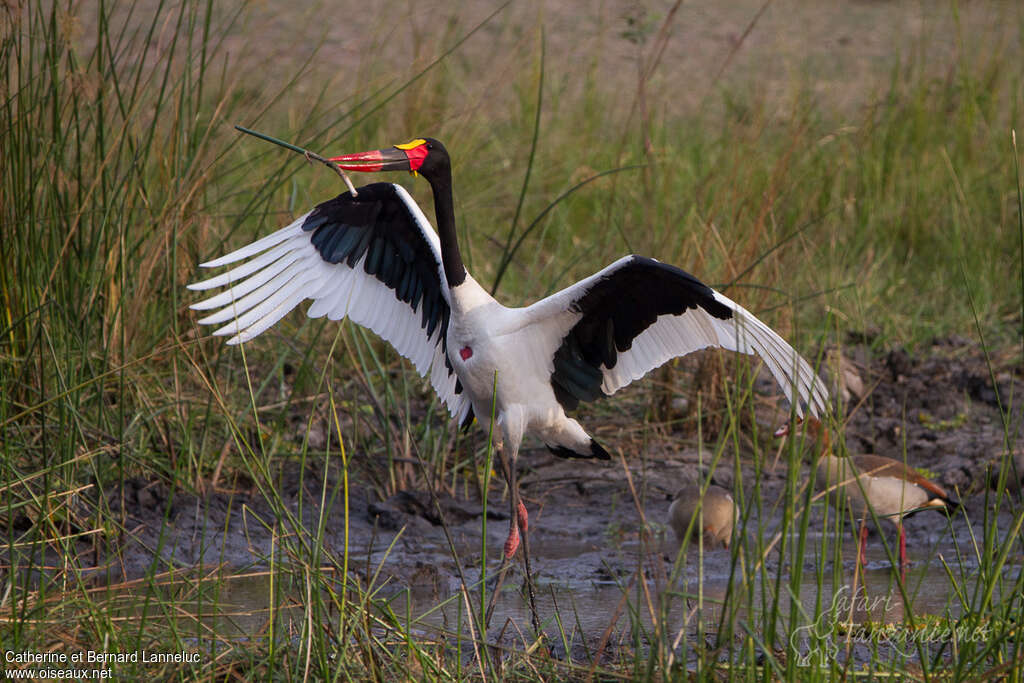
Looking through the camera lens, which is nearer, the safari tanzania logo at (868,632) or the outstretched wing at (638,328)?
the safari tanzania logo at (868,632)

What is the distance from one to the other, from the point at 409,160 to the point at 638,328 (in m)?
Result: 0.95

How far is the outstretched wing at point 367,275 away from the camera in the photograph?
4.36 m

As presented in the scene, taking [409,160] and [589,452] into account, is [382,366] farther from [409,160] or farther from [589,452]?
[409,160]

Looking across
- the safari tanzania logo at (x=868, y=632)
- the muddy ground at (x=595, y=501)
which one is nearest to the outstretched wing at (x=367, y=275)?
the muddy ground at (x=595, y=501)

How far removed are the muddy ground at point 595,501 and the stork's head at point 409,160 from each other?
3.62ft

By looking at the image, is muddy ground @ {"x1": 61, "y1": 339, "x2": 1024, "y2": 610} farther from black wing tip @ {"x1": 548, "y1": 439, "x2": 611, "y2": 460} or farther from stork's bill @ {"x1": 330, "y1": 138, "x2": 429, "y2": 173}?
stork's bill @ {"x1": 330, "y1": 138, "x2": 429, "y2": 173}

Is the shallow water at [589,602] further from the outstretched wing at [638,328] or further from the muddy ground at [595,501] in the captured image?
the outstretched wing at [638,328]

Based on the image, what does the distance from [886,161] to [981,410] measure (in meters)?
2.51

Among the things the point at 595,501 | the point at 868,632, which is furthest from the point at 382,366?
the point at 868,632

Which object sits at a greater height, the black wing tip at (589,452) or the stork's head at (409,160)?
the stork's head at (409,160)

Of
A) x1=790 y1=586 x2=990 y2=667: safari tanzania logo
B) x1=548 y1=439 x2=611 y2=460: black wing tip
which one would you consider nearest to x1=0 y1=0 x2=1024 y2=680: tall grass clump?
x1=790 y1=586 x2=990 y2=667: safari tanzania logo

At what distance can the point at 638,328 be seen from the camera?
4176mm

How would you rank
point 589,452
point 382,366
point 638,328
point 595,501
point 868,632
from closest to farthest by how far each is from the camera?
point 868,632 < point 638,328 < point 589,452 < point 595,501 < point 382,366

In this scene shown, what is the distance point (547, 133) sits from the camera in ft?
26.8
